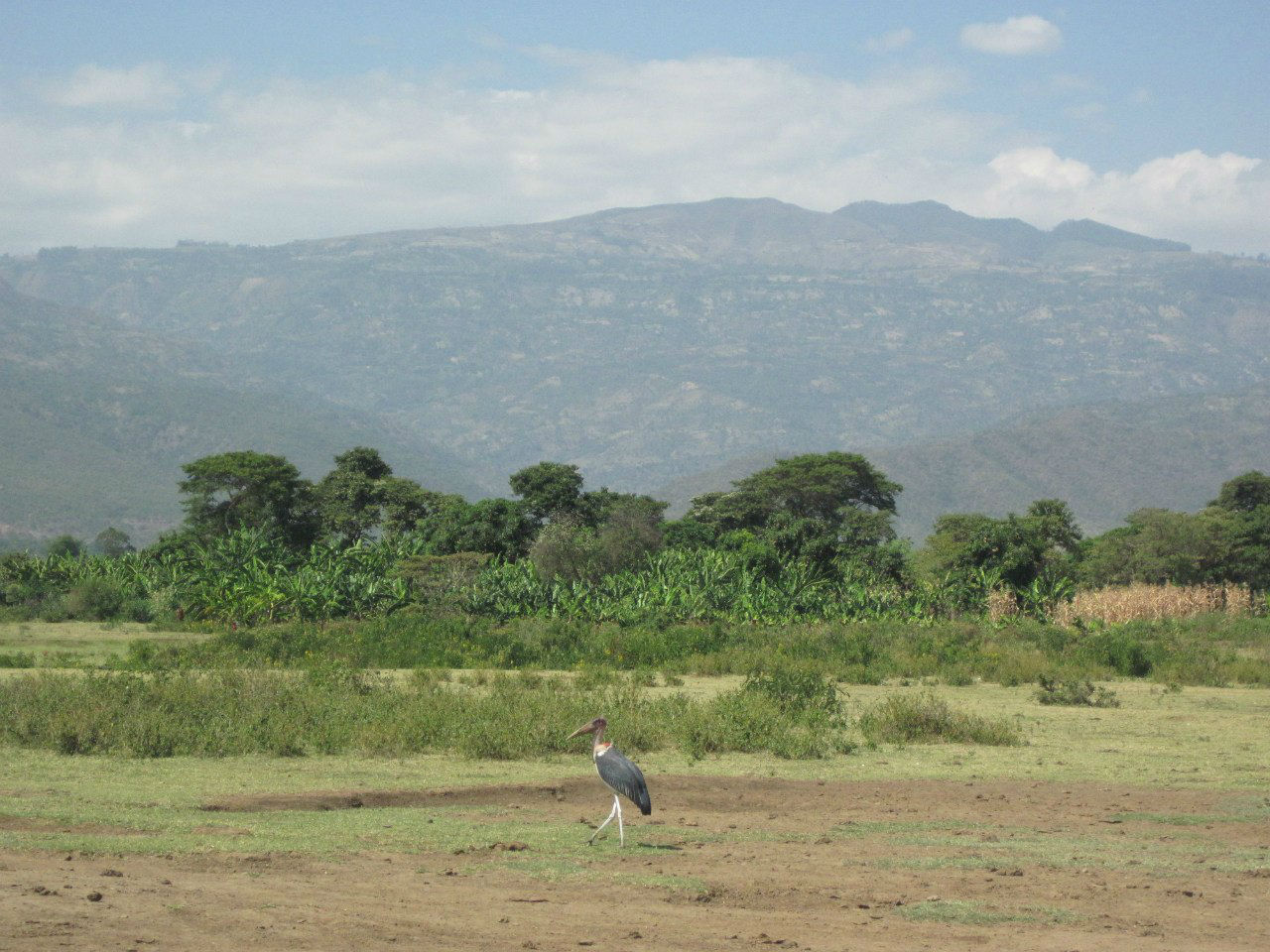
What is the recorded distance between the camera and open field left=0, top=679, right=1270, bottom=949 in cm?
831

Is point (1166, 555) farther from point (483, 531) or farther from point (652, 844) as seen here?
point (652, 844)

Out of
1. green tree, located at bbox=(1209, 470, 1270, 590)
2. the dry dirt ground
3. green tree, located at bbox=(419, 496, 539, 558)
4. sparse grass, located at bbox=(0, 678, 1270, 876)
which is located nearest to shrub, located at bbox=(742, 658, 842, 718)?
sparse grass, located at bbox=(0, 678, 1270, 876)

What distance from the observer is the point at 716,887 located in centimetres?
961

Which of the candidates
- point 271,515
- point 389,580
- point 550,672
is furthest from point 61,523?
point 550,672

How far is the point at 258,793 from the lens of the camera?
1273 centimetres

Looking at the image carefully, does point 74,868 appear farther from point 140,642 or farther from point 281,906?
point 140,642

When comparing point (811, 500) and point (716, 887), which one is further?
point (811, 500)

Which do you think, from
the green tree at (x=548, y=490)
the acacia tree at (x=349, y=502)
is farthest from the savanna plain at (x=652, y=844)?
the acacia tree at (x=349, y=502)

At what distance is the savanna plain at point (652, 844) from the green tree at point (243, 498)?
121 ft

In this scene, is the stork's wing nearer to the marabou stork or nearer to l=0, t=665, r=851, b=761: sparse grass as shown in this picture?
the marabou stork

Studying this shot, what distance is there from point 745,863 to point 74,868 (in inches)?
183

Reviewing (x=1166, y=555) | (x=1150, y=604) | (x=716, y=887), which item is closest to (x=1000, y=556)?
(x=1150, y=604)

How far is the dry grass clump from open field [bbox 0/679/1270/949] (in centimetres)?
2438

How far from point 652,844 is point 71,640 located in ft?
84.7
